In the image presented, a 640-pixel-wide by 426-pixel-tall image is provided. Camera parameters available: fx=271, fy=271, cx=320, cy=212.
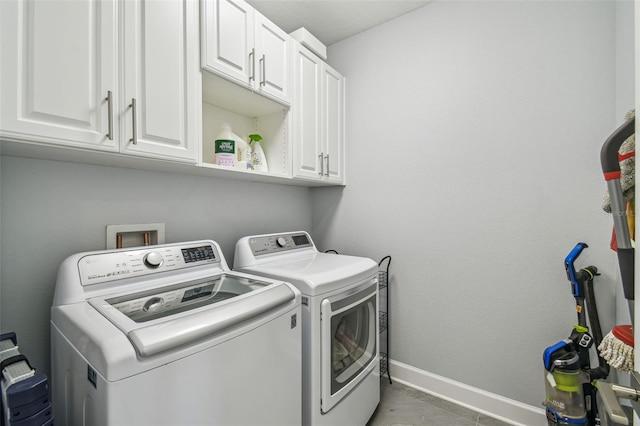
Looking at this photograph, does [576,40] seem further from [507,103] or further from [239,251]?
[239,251]

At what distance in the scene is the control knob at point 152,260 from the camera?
1220mm

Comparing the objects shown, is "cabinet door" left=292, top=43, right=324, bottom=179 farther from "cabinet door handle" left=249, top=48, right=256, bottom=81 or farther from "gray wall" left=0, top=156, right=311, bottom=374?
"gray wall" left=0, top=156, right=311, bottom=374

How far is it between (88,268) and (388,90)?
2.13 m

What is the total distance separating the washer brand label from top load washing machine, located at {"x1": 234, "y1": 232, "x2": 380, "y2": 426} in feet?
2.53

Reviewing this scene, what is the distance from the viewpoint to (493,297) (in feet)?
5.64

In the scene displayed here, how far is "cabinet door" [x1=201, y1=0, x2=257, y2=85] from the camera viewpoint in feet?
4.27

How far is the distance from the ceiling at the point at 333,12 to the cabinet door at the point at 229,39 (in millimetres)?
523

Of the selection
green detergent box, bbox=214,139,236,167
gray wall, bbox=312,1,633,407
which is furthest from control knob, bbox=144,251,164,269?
gray wall, bbox=312,1,633,407

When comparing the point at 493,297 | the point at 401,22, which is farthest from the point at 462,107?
the point at 493,297

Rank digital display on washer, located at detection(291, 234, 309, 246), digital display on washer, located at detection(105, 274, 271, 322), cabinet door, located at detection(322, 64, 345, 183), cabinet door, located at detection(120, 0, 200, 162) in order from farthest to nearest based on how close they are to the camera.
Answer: cabinet door, located at detection(322, 64, 345, 183) < digital display on washer, located at detection(291, 234, 309, 246) < cabinet door, located at detection(120, 0, 200, 162) < digital display on washer, located at detection(105, 274, 271, 322)

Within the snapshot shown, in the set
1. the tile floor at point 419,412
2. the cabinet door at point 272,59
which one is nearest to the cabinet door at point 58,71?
the cabinet door at point 272,59

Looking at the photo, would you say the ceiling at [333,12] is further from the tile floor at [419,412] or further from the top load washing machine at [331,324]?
the tile floor at [419,412]

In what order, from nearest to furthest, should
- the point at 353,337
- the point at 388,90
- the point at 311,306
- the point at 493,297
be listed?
1. the point at 311,306
2. the point at 353,337
3. the point at 493,297
4. the point at 388,90

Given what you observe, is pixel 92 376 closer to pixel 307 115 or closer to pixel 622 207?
pixel 622 207
